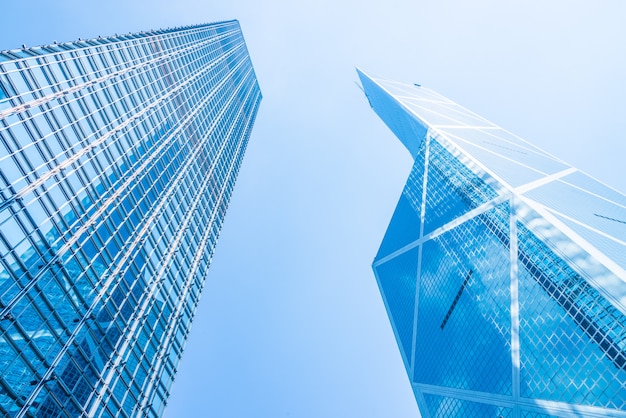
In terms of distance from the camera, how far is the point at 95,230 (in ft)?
82.2

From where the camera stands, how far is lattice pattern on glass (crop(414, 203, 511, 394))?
38312 mm

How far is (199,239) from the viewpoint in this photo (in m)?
44.9

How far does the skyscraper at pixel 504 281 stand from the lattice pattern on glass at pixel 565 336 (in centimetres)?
8

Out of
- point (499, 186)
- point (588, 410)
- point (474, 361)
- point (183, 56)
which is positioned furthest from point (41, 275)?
point (183, 56)

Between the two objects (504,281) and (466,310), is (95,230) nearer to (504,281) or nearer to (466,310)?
(504,281)

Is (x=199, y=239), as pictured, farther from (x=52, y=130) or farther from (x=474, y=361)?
(x=474, y=361)

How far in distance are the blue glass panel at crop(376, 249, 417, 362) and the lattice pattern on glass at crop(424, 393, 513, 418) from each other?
911 centimetres

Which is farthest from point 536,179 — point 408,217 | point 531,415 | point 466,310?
point 531,415

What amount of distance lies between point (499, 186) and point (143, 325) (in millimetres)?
37292

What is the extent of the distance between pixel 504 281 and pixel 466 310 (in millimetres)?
7608

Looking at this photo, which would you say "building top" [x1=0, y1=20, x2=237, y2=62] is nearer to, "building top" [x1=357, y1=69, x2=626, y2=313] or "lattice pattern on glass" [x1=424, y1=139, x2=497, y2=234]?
"building top" [x1=357, y1=69, x2=626, y2=313]

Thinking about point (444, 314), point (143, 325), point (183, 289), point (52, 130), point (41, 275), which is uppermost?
point (52, 130)

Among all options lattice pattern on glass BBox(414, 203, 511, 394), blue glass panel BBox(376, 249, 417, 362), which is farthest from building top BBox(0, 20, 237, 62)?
blue glass panel BBox(376, 249, 417, 362)

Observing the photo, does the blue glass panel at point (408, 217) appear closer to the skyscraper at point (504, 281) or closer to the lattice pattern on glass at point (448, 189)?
the skyscraper at point (504, 281)
